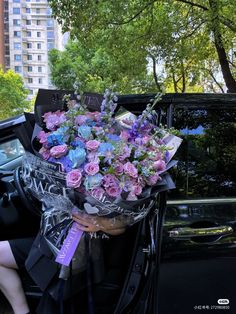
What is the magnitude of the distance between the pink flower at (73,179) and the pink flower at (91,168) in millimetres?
34

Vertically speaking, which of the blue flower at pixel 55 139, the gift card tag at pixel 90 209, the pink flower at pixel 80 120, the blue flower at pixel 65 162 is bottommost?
the gift card tag at pixel 90 209

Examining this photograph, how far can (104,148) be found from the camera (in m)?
1.84

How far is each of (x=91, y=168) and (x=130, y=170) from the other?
0.52 feet

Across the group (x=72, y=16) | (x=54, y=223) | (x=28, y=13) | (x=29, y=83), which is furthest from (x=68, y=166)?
(x=28, y=13)

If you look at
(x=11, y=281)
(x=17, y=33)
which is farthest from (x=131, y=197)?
(x=17, y=33)

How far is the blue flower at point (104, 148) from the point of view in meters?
1.83

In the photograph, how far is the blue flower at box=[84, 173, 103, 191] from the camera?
1794mm

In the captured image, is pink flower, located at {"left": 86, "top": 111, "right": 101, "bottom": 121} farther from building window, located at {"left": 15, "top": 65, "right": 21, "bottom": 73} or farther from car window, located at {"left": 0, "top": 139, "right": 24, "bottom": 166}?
building window, located at {"left": 15, "top": 65, "right": 21, "bottom": 73}

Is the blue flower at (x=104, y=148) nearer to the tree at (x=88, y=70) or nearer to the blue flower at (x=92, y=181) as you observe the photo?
the blue flower at (x=92, y=181)

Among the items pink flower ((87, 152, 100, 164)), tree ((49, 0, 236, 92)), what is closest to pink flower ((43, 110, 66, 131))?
pink flower ((87, 152, 100, 164))

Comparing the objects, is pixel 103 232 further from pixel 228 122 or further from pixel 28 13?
pixel 28 13

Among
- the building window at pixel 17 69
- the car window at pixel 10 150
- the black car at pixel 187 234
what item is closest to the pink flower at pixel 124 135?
the black car at pixel 187 234

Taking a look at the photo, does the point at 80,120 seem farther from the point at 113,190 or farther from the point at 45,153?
the point at 113,190

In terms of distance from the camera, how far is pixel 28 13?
4589 inches
